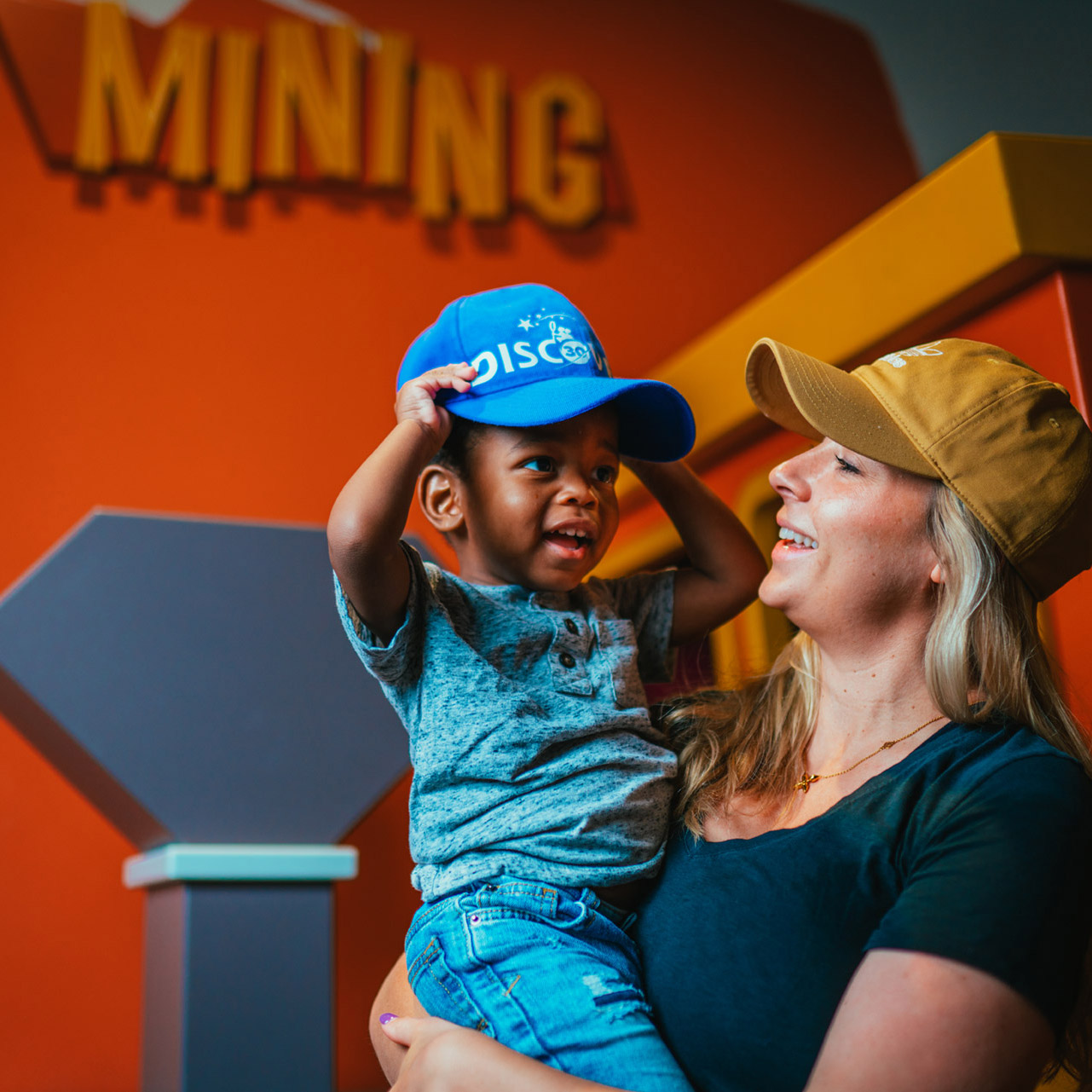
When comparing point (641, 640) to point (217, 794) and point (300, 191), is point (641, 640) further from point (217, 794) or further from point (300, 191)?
point (300, 191)

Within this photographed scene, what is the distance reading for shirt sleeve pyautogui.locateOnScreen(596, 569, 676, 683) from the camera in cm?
109

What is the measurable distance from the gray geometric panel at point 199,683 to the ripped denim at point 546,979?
14.8 inches

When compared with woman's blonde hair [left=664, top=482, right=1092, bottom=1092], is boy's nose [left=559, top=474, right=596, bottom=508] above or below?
above

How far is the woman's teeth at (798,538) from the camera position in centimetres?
88

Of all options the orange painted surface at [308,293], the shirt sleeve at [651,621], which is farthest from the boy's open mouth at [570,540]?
the orange painted surface at [308,293]

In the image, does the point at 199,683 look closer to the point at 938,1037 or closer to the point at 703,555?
the point at 703,555

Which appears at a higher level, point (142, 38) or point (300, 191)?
point (142, 38)

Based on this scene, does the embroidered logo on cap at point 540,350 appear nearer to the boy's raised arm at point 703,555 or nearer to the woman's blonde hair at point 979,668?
the boy's raised arm at point 703,555

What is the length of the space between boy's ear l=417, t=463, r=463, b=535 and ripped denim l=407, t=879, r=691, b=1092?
0.32m

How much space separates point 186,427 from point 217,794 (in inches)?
43.0

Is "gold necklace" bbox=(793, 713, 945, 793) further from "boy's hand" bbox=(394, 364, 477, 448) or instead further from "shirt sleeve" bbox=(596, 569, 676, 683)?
"boy's hand" bbox=(394, 364, 477, 448)

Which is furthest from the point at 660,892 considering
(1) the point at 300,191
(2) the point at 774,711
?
(1) the point at 300,191

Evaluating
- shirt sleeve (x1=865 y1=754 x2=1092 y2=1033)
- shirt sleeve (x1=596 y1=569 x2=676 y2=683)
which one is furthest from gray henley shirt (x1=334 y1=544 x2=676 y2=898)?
shirt sleeve (x1=865 y1=754 x2=1092 y2=1033)

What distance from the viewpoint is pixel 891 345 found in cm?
113
